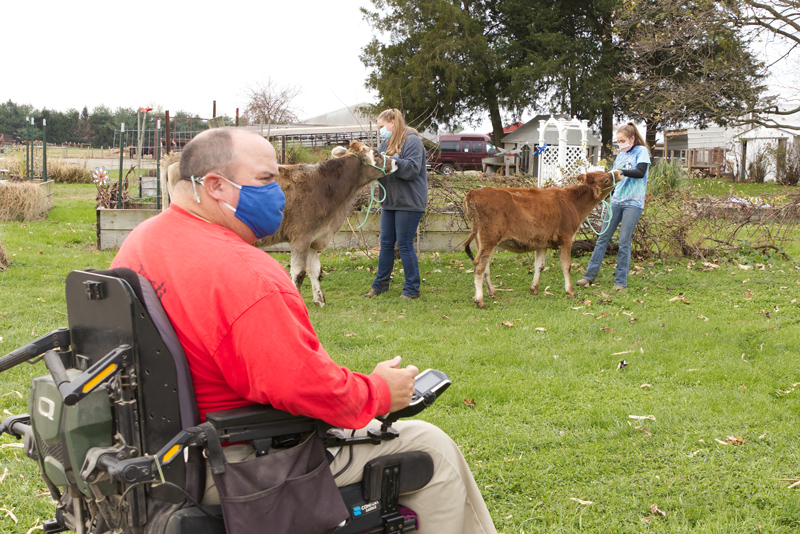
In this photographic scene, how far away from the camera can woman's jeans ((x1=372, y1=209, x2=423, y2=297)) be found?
8.39 meters

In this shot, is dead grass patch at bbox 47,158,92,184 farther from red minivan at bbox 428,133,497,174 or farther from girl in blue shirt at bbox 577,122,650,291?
girl in blue shirt at bbox 577,122,650,291

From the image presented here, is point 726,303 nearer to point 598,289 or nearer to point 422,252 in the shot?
point 598,289

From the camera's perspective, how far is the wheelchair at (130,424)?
189cm

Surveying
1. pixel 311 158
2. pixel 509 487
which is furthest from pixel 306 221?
pixel 311 158

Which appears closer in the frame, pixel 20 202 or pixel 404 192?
pixel 404 192

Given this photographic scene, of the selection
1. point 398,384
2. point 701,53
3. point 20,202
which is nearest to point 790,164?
point 701,53

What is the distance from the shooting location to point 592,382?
5.39 m

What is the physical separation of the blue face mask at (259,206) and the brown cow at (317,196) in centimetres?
562

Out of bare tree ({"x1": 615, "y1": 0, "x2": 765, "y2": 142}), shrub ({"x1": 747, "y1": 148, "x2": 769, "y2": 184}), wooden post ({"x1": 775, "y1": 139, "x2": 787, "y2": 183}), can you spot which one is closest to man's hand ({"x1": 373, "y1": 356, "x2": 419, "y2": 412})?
bare tree ({"x1": 615, "y1": 0, "x2": 765, "y2": 142})

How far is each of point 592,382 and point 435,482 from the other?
10.6 feet

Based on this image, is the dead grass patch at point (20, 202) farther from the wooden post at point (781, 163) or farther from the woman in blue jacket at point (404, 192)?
the wooden post at point (781, 163)

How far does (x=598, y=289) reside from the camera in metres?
9.10

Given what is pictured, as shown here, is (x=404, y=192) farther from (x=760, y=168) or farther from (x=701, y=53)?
(x=760, y=168)

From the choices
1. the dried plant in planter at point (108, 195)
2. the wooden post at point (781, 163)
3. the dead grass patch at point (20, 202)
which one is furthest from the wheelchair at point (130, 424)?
the wooden post at point (781, 163)
